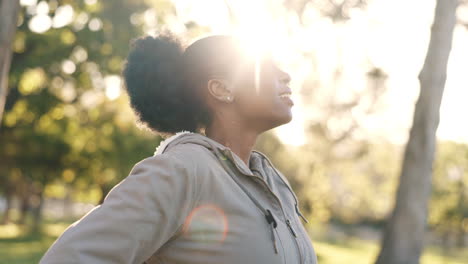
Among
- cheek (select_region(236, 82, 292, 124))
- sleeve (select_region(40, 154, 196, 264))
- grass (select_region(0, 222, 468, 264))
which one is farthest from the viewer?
grass (select_region(0, 222, 468, 264))

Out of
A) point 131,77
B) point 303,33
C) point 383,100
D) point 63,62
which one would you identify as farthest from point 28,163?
point 131,77

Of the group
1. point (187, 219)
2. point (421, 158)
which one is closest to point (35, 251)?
point (421, 158)

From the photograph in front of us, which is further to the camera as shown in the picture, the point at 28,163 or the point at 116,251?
the point at 28,163

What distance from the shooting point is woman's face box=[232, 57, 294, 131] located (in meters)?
2.11

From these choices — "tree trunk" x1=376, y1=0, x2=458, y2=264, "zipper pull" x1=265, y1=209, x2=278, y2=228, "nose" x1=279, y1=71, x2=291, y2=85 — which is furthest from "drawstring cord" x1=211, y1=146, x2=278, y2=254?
"tree trunk" x1=376, y1=0, x2=458, y2=264

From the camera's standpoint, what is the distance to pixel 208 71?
213 cm

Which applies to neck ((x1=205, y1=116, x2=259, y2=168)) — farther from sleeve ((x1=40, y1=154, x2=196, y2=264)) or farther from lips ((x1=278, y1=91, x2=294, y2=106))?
sleeve ((x1=40, y1=154, x2=196, y2=264))

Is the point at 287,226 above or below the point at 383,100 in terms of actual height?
below

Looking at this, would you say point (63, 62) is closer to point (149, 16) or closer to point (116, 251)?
point (149, 16)

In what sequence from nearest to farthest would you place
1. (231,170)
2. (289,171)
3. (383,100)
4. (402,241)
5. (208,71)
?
1. (231,170)
2. (208,71)
3. (402,241)
4. (383,100)
5. (289,171)

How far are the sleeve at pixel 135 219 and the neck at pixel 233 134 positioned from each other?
1.75 ft

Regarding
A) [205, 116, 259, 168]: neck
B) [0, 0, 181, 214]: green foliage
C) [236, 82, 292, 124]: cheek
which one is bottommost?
[205, 116, 259, 168]: neck

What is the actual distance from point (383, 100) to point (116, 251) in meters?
19.1

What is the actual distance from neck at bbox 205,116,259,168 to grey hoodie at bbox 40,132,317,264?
0.27 metres
